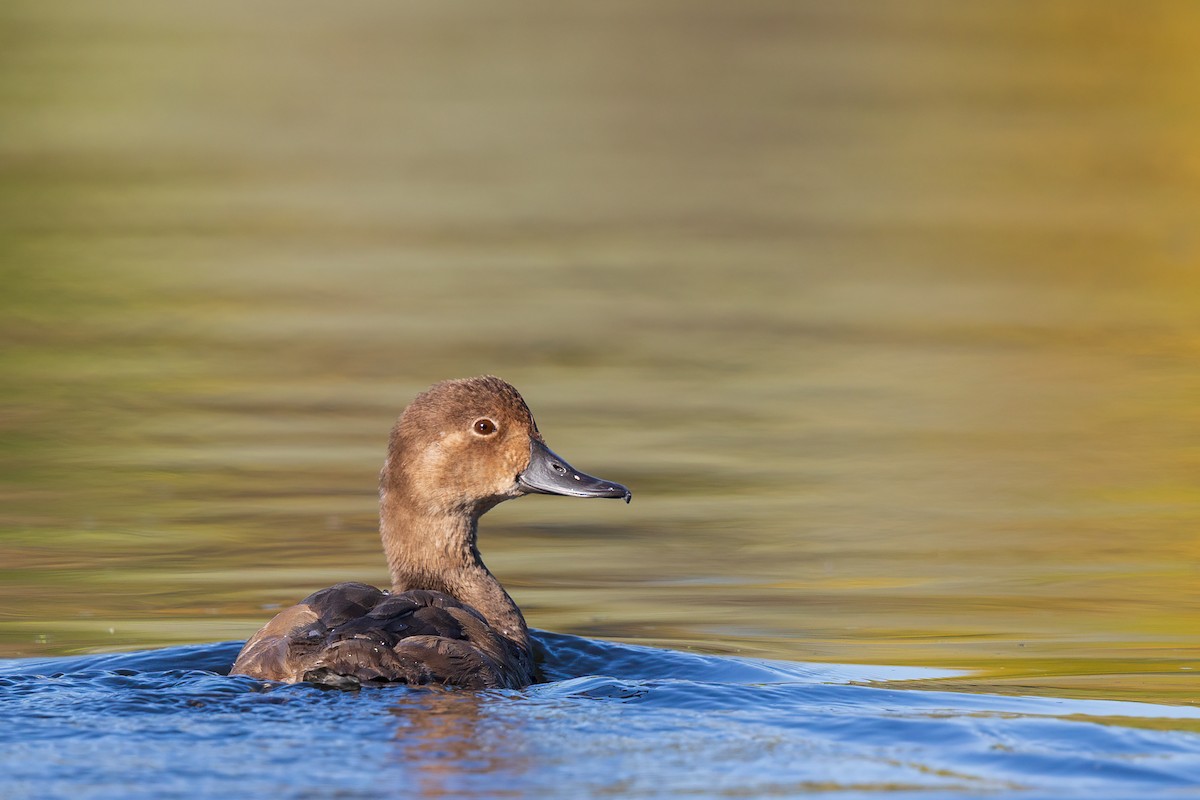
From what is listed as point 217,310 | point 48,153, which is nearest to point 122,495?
point 217,310

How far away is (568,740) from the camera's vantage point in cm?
634

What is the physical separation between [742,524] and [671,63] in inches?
719

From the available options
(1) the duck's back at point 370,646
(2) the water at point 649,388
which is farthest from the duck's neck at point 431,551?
(1) the duck's back at point 370,646

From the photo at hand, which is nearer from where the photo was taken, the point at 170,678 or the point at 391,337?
the point at 170,678

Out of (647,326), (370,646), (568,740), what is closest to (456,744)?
(568,740)

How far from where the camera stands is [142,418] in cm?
1175

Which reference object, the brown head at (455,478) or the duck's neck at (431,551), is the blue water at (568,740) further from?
the brown head at (455,478)

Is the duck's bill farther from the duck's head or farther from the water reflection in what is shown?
the water reflection

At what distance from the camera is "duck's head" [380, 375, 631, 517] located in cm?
844

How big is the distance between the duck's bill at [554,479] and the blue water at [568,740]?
1207 mm

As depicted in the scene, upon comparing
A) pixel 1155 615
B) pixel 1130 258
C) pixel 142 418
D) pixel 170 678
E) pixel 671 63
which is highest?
pixel 671 63

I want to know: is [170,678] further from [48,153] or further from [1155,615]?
[48,153]

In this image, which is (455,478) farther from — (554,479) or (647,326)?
(647,326)

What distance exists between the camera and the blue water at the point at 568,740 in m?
5.86
